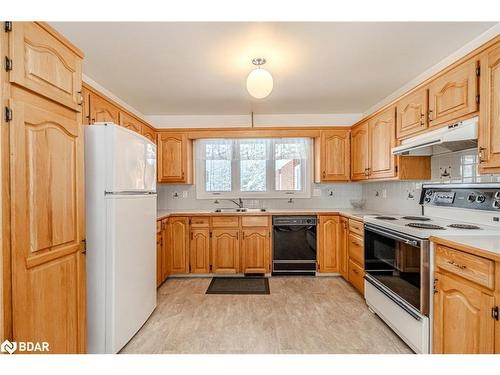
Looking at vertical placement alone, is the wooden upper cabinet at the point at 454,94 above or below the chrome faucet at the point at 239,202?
above

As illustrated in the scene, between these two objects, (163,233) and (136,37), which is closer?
(136,37)

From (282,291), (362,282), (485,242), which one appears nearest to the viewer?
(485,242)

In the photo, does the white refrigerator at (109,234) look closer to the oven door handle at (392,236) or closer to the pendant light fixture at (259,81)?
the pendant light fixture at (259,81)

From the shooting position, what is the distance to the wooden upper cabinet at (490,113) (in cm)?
138

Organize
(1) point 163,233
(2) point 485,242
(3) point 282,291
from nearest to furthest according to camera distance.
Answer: (2) point 485,242 < (3) point 282,291 < (1) point 163,233

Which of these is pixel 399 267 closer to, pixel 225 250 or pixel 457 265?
pixel 457 265

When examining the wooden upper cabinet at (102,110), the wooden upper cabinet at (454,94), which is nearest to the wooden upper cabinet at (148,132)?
the wooden upper cabinet at (102,110)

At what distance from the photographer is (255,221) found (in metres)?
3.25

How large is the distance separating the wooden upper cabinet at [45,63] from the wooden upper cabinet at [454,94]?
243 centimetres

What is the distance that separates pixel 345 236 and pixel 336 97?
5.90 feet

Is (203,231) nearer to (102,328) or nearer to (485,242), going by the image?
(102,328)

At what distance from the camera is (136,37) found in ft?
6.00

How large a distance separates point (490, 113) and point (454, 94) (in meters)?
0.34

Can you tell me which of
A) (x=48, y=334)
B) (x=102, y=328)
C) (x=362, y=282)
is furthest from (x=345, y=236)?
(x=48, y=334)
